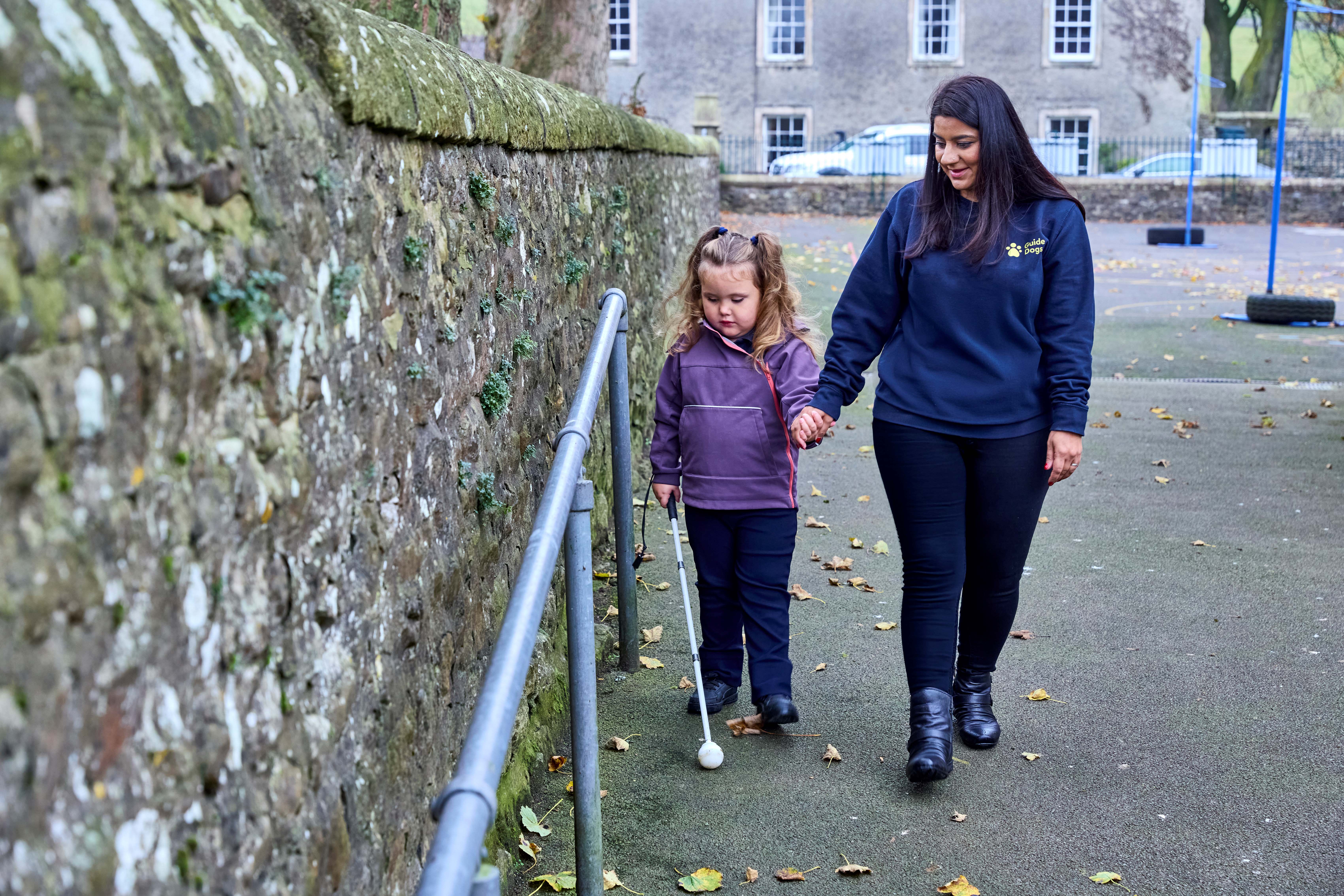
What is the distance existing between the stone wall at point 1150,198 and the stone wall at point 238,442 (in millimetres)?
25167

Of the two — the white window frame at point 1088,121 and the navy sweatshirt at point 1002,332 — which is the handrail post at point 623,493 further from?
the white window frame at point 1088,121

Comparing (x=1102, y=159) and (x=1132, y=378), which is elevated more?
(x=1102, y=159)

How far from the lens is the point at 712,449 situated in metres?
4.00

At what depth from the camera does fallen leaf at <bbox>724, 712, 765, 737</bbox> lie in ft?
13.1

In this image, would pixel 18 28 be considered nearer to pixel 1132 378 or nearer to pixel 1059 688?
pixel 1059 688

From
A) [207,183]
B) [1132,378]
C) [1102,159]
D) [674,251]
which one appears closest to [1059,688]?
[207,183]

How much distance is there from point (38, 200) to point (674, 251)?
7989 mm

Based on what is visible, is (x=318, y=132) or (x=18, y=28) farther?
(x=318, y=132)

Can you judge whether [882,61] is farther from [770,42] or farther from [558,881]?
[558,881]

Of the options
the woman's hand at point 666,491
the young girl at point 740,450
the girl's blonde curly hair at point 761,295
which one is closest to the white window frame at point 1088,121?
the girl's blonde curly hair at point 761,295

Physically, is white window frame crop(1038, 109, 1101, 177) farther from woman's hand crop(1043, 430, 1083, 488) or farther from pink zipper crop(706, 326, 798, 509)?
woman's hand crop(1043, 430, 1083, 488)

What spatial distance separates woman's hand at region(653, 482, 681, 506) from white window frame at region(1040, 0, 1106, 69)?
3579cm

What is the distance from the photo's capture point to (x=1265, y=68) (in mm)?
38750

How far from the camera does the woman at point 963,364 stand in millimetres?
3488
